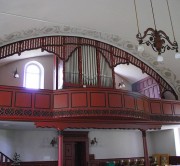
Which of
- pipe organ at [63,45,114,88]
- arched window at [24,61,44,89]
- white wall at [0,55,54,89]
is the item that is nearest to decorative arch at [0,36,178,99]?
pipe organ at [63,45,114,88]

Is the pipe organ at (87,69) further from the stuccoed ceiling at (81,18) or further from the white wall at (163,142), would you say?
the white wall at (163,142)

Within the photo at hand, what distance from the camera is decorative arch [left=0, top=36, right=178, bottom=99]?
486 inches

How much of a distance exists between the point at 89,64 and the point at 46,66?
128 inches

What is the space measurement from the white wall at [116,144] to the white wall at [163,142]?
1.28 meters

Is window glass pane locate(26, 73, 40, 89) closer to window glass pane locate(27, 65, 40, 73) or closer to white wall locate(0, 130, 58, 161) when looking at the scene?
window glass pane locate(27, 65, 40, 73)

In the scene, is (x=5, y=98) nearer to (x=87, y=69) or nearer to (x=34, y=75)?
(x=87, y=69)

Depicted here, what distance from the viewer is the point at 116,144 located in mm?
16672

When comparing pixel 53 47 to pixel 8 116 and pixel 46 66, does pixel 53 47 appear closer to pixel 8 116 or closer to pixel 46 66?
pixel 46 66

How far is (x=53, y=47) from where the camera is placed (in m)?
13.0

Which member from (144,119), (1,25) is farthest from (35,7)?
(144,119)

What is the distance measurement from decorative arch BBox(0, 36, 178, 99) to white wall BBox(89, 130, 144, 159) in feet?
13.7

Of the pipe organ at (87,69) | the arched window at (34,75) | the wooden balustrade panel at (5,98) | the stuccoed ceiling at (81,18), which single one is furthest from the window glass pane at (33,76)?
the wooden balustrade panel at (5,98)

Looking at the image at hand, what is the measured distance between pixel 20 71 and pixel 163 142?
35.9 ft

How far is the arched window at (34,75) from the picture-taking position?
567 inches
